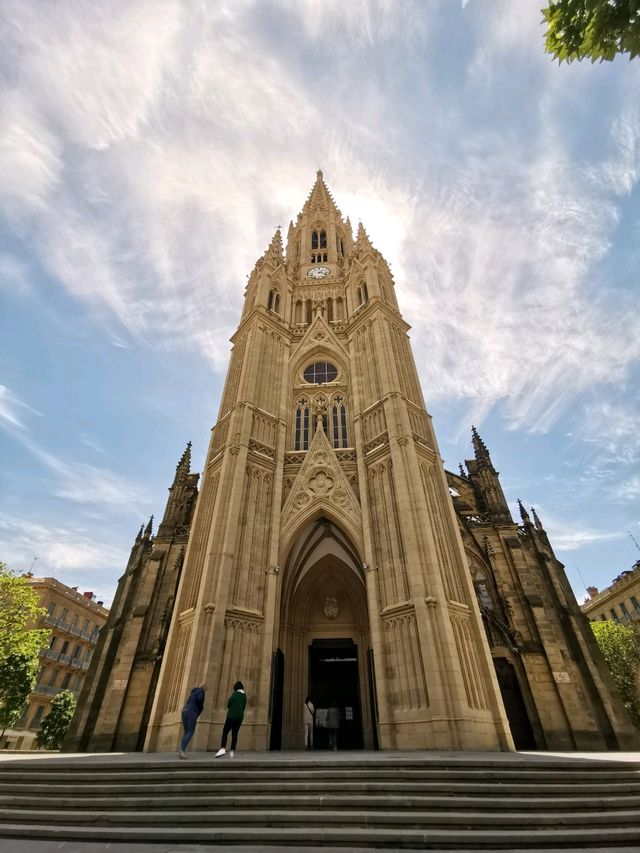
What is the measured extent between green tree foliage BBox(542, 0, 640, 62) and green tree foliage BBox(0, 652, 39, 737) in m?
32.5

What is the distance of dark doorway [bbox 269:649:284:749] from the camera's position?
1336 cm

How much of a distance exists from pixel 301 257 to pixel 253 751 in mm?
29382

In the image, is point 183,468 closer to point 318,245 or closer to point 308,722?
point 308,722

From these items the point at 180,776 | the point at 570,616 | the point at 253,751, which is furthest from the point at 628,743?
the point at 180,776

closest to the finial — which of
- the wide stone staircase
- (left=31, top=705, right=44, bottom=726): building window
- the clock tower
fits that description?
the clock tower

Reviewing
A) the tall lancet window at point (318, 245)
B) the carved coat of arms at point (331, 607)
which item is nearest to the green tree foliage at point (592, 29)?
the carved coat of arms at point (331, 607)

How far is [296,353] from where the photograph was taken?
22828mm

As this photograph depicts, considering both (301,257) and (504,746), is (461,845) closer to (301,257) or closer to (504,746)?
(504,746)

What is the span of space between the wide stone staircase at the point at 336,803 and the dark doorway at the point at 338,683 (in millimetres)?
11365

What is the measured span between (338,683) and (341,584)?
4020mm

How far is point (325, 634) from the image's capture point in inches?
731

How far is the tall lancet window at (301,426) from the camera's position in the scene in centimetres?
1972

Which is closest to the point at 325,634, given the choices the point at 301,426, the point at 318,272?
the point at 301,426

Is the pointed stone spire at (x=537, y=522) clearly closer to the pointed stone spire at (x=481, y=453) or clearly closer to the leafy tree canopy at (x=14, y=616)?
the pointed stone spire at (x=481, y=453)
